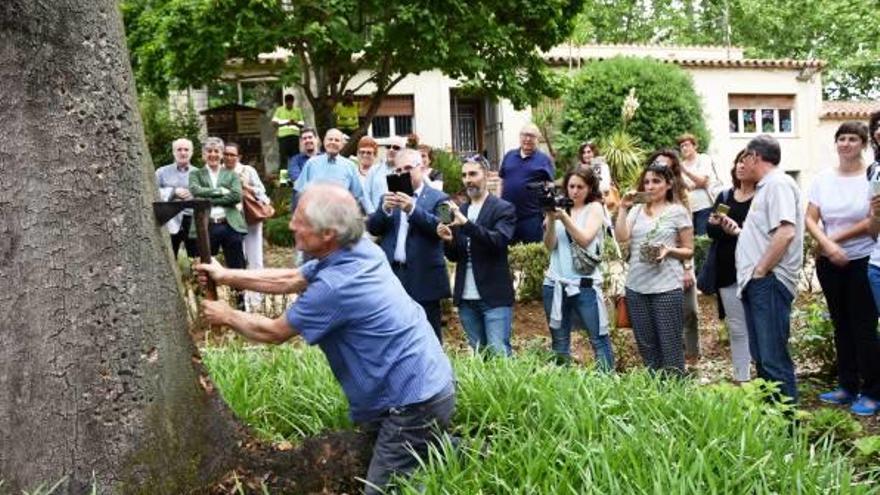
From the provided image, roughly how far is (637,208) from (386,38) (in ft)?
28.8

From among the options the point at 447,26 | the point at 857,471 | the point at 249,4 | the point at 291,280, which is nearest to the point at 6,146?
the point at 291,280

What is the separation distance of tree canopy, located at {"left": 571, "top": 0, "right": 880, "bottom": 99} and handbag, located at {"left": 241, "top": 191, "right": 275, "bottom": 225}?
28.0m

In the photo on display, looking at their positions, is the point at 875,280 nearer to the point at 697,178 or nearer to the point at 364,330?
the point at 364,330

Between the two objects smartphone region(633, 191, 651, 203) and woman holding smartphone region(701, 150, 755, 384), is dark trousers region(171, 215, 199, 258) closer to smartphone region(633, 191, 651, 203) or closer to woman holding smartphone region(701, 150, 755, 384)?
smartphone region(633, 191, 651, 203)

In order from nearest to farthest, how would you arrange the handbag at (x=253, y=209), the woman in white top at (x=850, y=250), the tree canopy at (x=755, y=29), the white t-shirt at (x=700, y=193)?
the woman in white top at (x=850, y=250) → the handbag at (x=253, y=209) → the white t-shirt at (x=700, y=193) → the tree canopy at (x=755, y=29)

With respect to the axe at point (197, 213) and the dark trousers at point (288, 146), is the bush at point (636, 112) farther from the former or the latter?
A: the axe at point (197, 213)

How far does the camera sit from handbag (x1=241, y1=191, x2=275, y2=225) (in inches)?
359

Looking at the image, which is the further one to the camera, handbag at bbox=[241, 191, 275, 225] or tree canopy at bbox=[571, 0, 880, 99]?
tree canopy at bbox=[571, 0, 880, 99]

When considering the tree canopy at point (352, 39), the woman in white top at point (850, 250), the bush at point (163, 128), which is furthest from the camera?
the bush at point (163, 128)

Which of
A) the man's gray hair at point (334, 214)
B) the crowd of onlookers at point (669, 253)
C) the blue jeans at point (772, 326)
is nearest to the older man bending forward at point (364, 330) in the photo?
the man's gray hair at point (334, 214)

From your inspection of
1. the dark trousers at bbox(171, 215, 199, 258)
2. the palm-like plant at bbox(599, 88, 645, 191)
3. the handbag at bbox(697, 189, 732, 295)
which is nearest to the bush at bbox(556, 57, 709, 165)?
the palm-like plant at bbox(599, 88, 645, 191)

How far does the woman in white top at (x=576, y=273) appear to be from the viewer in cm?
637

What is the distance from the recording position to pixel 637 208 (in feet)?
21.2

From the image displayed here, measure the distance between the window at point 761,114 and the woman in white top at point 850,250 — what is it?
2181cm
